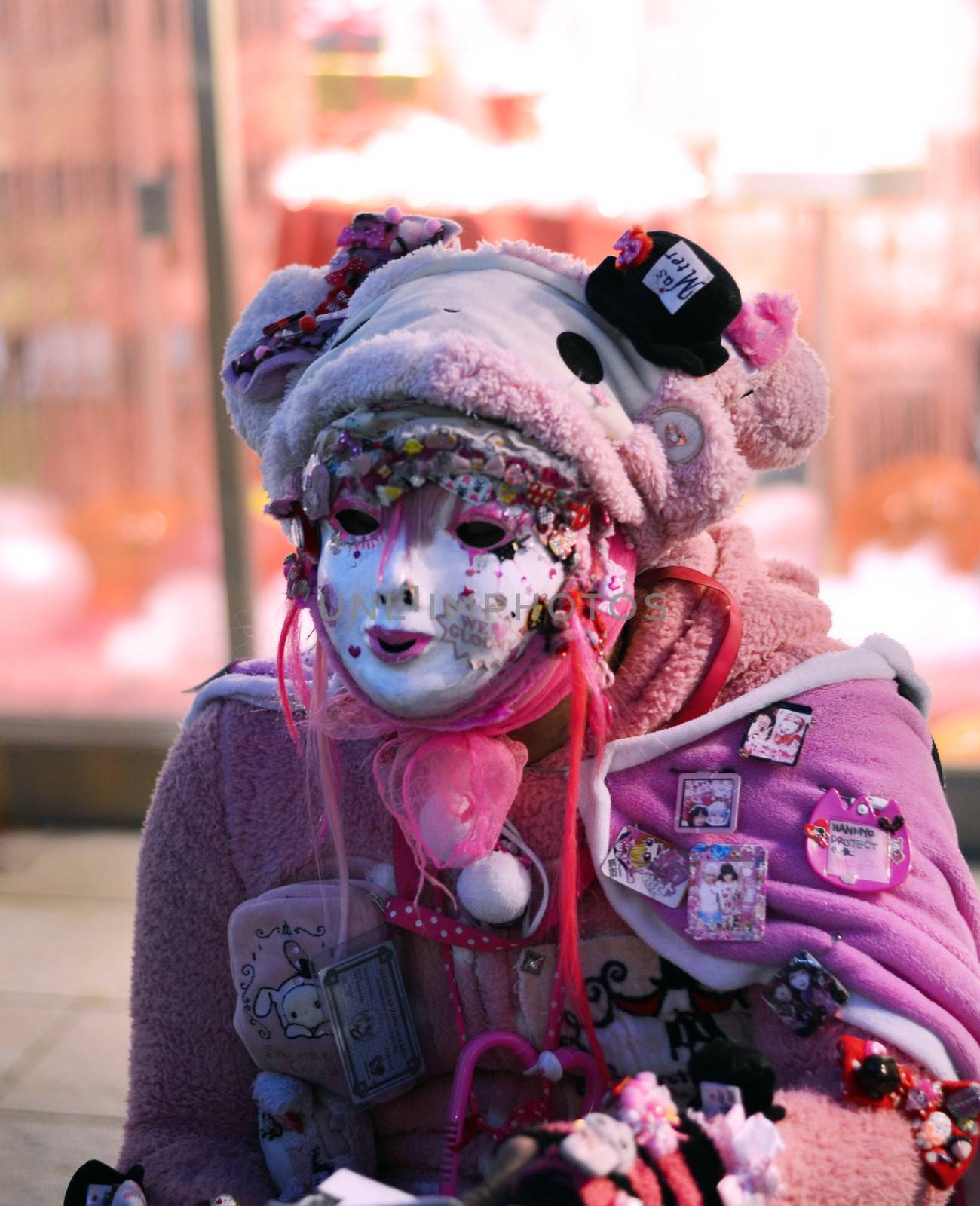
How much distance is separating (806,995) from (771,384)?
1.57 ft

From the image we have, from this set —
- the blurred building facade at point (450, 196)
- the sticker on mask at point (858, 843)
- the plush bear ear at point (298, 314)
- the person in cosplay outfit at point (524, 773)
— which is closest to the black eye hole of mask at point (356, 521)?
the person in cosplay outfit at point (524, 773)

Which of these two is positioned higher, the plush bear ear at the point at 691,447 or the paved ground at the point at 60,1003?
the plush bear ear at the point at 691,447

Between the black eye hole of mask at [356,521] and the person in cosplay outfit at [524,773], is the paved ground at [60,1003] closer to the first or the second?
the person in cosplay outfit at [524,773]

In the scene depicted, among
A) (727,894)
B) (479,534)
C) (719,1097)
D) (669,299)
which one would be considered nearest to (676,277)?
(669,299)

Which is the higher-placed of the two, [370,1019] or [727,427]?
[727,427]

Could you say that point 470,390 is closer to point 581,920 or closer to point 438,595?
point 438,595

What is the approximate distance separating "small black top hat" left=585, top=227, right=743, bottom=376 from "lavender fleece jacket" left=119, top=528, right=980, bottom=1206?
0.19 metres

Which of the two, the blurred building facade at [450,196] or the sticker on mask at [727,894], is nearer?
the sticker on mask at [727,894]

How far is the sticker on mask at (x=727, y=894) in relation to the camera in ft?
3.39

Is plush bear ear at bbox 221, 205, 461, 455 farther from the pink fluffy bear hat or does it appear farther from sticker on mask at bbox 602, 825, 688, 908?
sticker on mask at bbox 602, 825, 688, 908

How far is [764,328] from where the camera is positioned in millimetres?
1113

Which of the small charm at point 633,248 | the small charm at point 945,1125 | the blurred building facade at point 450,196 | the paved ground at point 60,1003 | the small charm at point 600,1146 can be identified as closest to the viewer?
the small charm at point 600,1146

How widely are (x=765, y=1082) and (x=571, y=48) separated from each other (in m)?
2.04

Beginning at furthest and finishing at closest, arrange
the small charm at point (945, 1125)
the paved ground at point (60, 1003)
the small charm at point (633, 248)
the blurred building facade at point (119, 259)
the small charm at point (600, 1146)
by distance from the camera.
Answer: the blurred building facade at point (119, 259)
the paved ground at point (60, 1003)
the small charm at point (633, 248)
the small charm at point (945, 1125)
the small charm at point (600, 1146)
